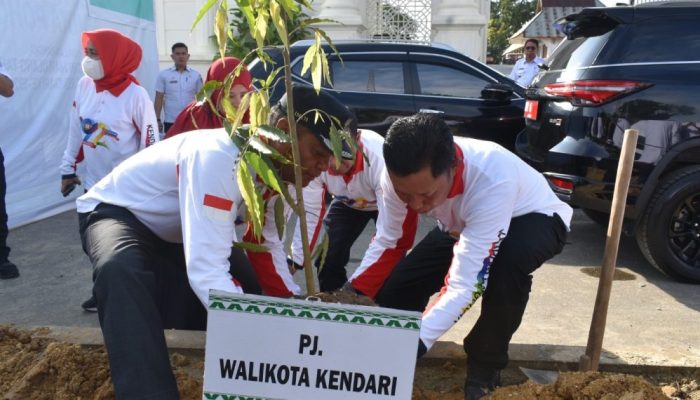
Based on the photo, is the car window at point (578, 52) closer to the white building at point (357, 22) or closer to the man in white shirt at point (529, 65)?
the man in white shirt at point (529, 65)

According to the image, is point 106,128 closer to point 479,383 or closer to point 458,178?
point 458,178

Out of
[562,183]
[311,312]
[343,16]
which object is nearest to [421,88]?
[562,183]

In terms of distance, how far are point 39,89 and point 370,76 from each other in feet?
11.2

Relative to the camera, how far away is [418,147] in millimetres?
2082

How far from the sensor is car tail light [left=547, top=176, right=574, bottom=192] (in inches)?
176

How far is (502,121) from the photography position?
6230 mm

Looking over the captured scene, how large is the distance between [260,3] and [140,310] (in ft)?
3.48

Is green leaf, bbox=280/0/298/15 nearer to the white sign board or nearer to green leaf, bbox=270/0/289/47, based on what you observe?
green leaf, bbox=270/0/289/47

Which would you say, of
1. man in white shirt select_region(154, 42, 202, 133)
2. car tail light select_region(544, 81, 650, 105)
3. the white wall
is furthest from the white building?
car tail light select_region(544, 81, 650, 105)

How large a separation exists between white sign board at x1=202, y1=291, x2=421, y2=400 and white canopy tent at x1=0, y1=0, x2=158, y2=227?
205 inches

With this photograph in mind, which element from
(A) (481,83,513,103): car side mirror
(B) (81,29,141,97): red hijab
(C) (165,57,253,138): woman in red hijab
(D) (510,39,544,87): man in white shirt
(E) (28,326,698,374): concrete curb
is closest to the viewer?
(E) (28,326,698,374): concrete curb

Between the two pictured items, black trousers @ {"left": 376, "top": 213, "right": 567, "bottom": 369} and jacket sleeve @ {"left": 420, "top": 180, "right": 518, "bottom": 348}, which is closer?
jacket sleeve @ {"left": 420, "top": 180, "right": 518, "bottom": 348}

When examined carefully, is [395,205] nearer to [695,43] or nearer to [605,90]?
[605,90]

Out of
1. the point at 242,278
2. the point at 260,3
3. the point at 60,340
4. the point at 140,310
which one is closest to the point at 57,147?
the point at 60,340
